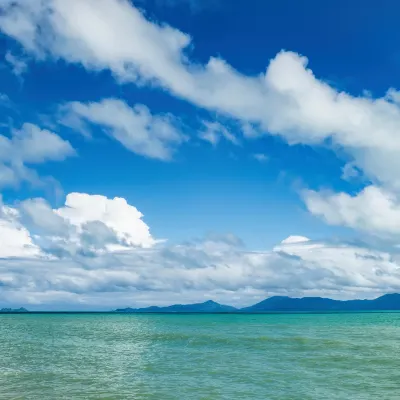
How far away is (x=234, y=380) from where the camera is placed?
36.7 metres

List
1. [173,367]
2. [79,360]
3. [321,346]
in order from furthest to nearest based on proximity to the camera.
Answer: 1. [321,346]
2. [79,360]
3. [173,367]

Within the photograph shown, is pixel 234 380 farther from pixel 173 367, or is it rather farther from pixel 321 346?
pixel 321 346

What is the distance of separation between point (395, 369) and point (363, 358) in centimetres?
831

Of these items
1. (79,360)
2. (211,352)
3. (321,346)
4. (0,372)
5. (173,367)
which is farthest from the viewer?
(321,346)

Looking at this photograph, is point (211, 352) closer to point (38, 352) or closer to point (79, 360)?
point (79, 360)

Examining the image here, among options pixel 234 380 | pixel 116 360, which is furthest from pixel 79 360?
pixel 234 380

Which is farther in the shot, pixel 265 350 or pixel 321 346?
pixel 321 346

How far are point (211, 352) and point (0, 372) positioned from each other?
26.5m

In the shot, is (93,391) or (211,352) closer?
(93,391)

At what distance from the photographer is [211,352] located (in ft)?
189

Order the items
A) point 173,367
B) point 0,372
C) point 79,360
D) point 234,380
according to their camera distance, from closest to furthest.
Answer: point 234,380
point 0,372
point 173,367
point 79,360

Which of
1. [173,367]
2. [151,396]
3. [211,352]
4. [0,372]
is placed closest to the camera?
[151,396]

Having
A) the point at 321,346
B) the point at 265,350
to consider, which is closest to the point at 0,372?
the point at 265,350

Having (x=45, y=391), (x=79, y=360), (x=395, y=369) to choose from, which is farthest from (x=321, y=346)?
(x=45, y=391)
